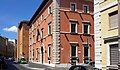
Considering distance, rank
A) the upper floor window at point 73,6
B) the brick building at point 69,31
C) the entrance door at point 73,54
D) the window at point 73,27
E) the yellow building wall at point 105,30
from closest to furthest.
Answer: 1. the yellow building wall at point 105,30
2. the brick building at point 69,31
3. the entrance door at point 73,54
4. the window at point 73,27
5. the upper floor window at point 73,6

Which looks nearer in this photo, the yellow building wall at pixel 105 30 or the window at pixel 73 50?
the yellow building wall at pixel 105 30

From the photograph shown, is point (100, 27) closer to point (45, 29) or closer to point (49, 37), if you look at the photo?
point (49, 37)

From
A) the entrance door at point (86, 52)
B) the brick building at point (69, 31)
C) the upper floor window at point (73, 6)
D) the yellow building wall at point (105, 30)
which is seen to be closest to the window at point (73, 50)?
the brick building at point (69, 31)

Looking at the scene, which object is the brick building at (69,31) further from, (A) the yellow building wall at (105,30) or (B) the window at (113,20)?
(B) the window at (113,20)

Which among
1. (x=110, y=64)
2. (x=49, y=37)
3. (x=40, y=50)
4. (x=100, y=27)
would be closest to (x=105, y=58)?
(x=110, y=64)

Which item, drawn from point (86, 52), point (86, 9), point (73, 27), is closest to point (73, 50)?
point (86, 52)

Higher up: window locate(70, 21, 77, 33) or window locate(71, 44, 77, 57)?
window locate(70, 21, 77, 33)

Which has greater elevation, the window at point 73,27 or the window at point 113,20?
the window at point 73,27

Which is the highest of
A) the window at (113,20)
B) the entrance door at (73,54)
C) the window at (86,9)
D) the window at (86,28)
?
the window at (86,9)

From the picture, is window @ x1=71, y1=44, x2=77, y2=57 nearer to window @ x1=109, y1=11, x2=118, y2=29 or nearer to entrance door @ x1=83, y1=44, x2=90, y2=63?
entrance door @ x1=83, y1=44, x2=90, y2=63

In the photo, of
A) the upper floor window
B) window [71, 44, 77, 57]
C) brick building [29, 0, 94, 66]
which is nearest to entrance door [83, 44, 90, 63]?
brick building [29, 0, 94, 66]

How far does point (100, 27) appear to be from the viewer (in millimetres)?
26906

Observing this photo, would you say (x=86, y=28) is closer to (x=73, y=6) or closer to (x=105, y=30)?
(x=73, y=6)

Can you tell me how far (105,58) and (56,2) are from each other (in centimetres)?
2035
